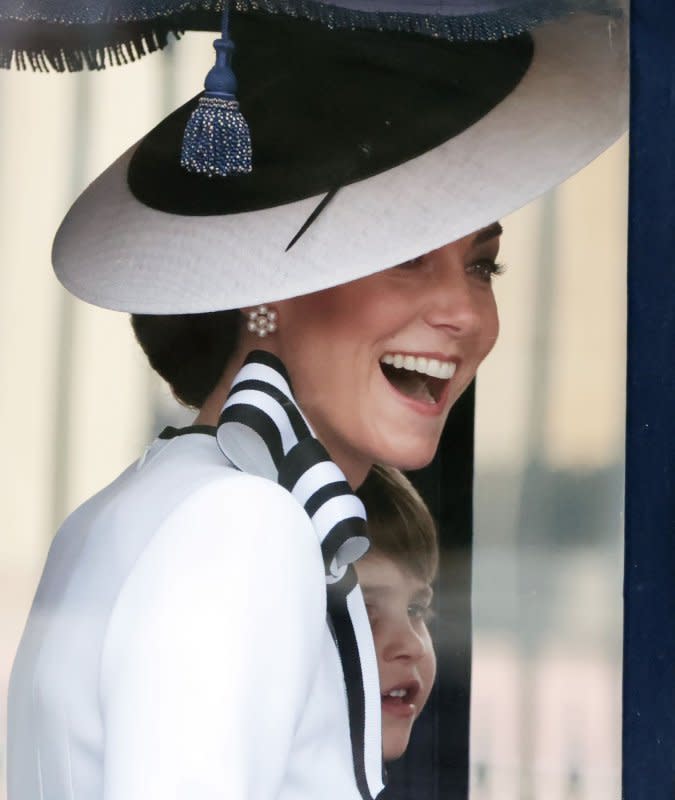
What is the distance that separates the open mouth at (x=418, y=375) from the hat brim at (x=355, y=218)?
0.11m

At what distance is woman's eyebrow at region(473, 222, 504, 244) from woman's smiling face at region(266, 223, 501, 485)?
0.10 feet

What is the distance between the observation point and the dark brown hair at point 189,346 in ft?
4.76

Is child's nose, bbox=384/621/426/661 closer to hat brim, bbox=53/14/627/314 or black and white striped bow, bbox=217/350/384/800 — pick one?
black and white striped bow, bbox=217/350/384/800

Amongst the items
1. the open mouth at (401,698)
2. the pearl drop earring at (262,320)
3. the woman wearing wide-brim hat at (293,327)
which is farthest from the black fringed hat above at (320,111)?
the open mouth at (401,698)

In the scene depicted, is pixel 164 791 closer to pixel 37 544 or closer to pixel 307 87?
pixel 37 544

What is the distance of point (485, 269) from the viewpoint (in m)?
1.57

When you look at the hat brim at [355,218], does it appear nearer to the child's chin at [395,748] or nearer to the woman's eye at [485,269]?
the woman's eye at [485,269]

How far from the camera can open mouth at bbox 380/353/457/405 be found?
4.81 ft

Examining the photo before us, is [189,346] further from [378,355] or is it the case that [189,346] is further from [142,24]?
[142,24]

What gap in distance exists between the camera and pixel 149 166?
148 centimetres

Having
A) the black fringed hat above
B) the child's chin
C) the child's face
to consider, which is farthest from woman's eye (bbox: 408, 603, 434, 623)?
the black fringed hat above

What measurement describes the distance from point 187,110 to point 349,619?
0.55 metres

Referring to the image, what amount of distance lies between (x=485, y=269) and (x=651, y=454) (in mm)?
284

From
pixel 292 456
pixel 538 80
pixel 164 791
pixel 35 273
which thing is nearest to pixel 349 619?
pixel 292 456
